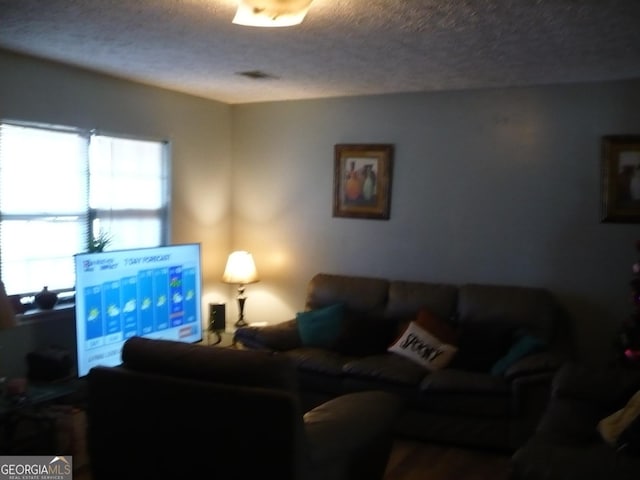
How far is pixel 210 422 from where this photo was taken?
2545 millimetres

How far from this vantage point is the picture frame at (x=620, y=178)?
4.50m

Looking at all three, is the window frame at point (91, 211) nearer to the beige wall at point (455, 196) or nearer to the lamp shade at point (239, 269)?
the lamp shade at point (239, 269)

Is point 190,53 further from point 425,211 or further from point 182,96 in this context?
point 425,211

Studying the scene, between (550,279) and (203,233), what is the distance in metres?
2.88

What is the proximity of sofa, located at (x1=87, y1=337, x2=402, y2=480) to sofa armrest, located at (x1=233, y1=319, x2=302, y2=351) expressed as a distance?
191cm

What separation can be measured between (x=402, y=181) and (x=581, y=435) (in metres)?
2.65

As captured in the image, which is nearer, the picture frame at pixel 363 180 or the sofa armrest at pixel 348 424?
the sofa armrest at pixel 348 424

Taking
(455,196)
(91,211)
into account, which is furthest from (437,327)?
(91,211)

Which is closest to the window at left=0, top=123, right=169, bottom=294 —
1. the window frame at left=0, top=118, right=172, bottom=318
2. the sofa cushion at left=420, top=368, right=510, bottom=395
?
the window frame at left=0, top=118, right=172, bottom=318

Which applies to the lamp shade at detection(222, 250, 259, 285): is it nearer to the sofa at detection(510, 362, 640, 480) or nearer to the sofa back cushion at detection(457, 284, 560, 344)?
the sofa back cushion at detection(457, 284, 560, 344)

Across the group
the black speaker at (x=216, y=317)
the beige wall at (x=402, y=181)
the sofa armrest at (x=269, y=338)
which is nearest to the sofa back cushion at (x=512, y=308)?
the beige wall at (x=402, y=181)

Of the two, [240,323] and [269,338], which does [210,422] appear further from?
[240,323]

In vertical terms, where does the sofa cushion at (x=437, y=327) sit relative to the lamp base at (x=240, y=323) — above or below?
above

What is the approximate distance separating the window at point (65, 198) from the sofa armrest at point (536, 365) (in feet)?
9.54
